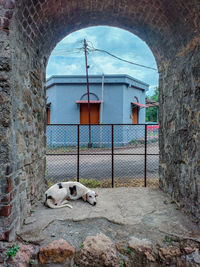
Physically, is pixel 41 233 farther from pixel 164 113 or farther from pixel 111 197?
pixel 164 113

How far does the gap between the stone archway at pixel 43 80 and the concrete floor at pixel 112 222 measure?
22cm

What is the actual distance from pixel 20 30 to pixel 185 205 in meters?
3.52

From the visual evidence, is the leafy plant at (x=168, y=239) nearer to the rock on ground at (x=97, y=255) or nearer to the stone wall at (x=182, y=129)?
the stone wall at (x=182, y=129)

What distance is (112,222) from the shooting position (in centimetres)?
283

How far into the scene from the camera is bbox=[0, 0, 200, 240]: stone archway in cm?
221

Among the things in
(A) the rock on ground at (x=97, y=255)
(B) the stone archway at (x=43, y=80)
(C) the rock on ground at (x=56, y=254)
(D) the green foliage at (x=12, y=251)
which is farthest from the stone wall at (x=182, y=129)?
(D) the green foliage at (x=12, y=251)

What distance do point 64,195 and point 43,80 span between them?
2.27m

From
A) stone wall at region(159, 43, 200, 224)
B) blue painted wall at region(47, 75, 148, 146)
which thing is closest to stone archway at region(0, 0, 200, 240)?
stone wall at region(159, 43, 200, 224)

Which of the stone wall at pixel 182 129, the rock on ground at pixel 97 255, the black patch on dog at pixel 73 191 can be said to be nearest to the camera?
the rock on ground at pixel 97 255

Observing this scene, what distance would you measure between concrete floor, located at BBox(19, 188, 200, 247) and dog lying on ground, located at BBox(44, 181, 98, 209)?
0.09 meters

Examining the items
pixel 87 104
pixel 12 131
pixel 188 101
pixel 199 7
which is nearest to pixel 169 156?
pixel 188 101

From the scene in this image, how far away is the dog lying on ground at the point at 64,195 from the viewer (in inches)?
127

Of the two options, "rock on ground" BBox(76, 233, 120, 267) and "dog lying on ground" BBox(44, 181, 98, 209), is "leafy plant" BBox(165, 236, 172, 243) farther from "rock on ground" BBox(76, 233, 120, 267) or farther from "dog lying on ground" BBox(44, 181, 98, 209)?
"dog lying on ground" BBox(44, 181, 98, 209)

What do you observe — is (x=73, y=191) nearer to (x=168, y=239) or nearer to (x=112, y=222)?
(x=112, y=222)
